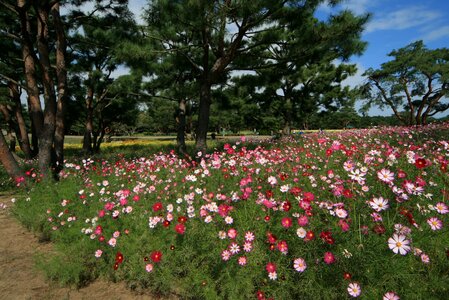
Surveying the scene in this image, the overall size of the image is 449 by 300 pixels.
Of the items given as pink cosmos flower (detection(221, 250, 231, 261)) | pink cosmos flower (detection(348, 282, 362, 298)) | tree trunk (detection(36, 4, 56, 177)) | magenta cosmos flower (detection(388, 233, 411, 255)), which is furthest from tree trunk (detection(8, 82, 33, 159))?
magenta cosmos flower (detection(388, 233, 411, 255))

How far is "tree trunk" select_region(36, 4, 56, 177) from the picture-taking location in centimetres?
573

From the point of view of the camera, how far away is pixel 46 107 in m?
5.90

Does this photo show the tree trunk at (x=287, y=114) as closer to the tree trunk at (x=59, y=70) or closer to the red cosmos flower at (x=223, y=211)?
the tree trunk at (x=59, y=70)

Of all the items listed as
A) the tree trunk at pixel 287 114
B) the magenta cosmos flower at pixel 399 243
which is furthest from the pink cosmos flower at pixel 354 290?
the tree trunk at pixel 287 114

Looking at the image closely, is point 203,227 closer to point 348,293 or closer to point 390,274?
point 348,293

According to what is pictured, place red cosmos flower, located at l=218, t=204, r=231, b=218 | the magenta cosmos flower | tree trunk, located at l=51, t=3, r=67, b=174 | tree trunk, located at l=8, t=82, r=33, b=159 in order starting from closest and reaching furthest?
the magenta cosmos flower
red cosmos flower, located at l=218, t=204, r=231, b=218
tree trunk, located at l=51, t=3, r=67, b=174
tree trunk, located at l=8, t=82, r=33, b=159

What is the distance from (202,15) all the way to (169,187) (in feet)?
13.5

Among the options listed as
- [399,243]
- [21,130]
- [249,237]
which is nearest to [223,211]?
[249,237]

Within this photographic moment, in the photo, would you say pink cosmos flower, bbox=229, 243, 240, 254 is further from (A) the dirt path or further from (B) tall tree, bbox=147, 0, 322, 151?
(B) tall tree, bbox=147, 0, 322, 151

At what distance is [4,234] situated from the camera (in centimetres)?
379

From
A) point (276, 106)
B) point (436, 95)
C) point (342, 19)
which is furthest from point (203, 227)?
point (436, 95)

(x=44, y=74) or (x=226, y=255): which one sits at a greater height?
(x=44, y=74)

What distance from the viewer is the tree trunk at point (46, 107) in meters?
5.73

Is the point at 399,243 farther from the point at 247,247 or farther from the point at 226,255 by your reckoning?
the point at 226,255
